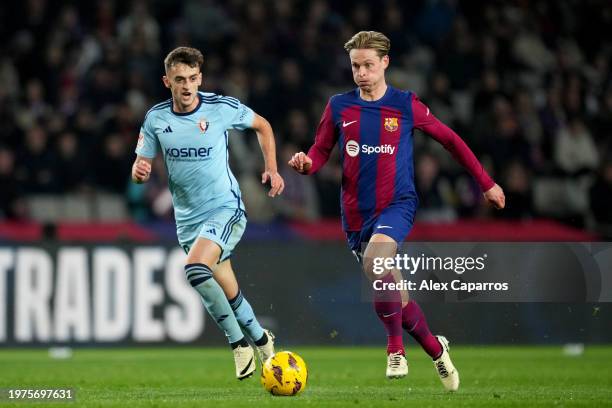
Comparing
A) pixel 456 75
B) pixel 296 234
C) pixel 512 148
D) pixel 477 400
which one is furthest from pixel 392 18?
pixel 477 400

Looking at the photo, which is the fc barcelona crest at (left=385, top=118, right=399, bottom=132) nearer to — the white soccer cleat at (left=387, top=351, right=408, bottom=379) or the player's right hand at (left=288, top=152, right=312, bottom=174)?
the player's right hand at (left=288, top=152, right=312, bottom=174)

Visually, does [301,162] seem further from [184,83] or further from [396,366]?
[396,366]

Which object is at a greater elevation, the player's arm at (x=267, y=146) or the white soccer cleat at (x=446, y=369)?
the player's arm at (x=267, y=146)

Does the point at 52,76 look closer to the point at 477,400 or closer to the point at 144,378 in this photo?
the point at 144,378

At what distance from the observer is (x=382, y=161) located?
9250 millimetres

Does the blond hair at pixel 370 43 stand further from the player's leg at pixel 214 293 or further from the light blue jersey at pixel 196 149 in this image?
the player's leg at pixel 214 293

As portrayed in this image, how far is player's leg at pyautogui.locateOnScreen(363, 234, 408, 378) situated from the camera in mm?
8922

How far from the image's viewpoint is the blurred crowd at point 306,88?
1636cm

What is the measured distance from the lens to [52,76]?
1750 cm

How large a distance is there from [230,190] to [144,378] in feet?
7.51

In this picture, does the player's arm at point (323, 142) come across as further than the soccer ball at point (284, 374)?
Yes

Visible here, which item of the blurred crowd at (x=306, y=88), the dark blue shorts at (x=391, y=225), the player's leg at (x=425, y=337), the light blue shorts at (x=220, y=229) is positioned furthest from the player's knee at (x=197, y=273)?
the blurred crowd at (x=306, y=88)

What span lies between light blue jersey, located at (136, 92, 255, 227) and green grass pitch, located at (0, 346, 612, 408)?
1378mm

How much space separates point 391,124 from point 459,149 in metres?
0.51
